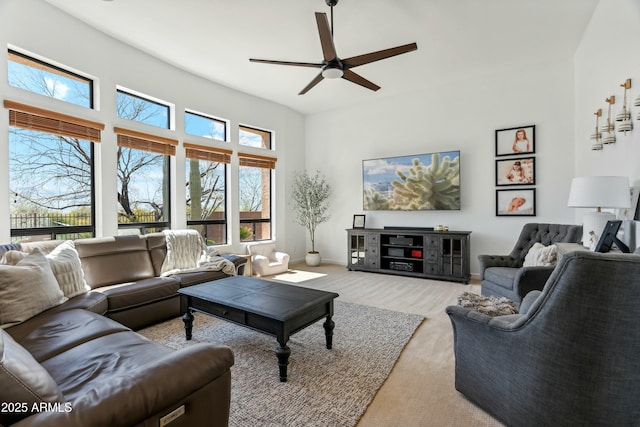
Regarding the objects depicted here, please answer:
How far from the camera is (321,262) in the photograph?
6711 mm

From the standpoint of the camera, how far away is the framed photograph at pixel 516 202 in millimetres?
4676

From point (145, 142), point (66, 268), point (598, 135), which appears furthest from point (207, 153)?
point (598, 135)

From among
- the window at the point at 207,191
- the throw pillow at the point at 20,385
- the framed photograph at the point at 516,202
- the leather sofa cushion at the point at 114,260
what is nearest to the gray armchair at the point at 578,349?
the throw pillow at the point at 20,385

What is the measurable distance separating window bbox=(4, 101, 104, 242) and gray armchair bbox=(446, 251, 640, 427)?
4.39m

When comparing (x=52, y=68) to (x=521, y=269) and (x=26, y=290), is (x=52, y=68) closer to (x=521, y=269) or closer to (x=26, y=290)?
(x=26, y=290)

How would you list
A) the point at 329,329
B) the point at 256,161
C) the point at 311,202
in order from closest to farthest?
the point at 329,329, the point at 256,161, the point at 311,202

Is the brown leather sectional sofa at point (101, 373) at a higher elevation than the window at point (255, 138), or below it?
below

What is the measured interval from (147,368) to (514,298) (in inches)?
123

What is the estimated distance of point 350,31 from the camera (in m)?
3.65

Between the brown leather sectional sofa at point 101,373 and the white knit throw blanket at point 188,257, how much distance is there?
0.95 metres

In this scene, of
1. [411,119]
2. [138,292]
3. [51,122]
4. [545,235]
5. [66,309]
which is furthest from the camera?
[411,119]

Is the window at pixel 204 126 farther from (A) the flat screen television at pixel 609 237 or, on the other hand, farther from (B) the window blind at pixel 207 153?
(A) the flat screen television at pixel 609 237

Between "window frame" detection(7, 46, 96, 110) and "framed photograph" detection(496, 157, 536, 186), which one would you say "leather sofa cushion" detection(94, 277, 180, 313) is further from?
"framed photograph" detection(496, 157, 536, 186)

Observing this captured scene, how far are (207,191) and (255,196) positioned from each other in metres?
1.07
